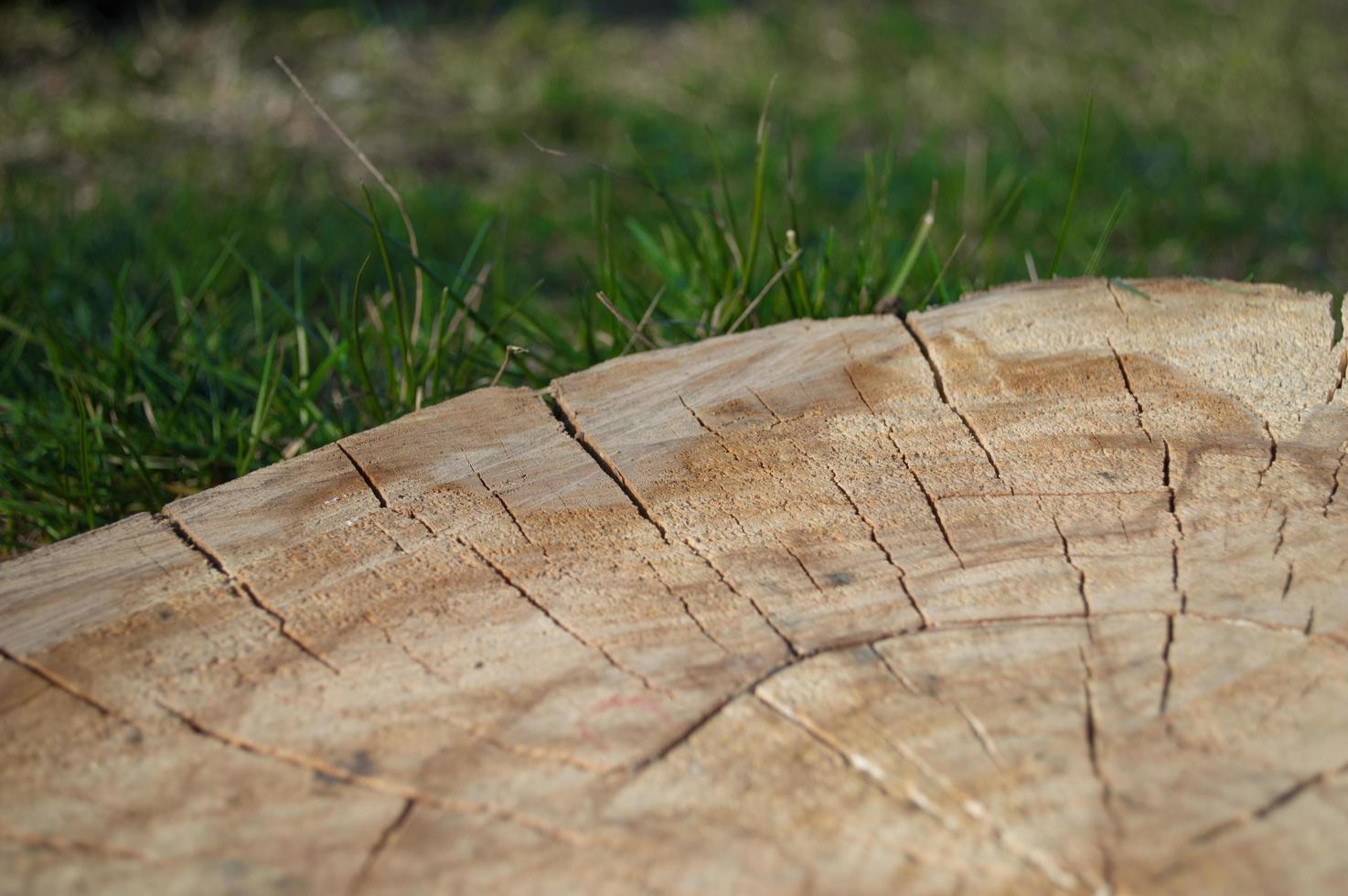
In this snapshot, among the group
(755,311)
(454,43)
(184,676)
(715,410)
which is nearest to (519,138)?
(454,43)

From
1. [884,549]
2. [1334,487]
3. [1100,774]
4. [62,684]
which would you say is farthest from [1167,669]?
[62,684]

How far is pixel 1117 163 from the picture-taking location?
12.9 ft

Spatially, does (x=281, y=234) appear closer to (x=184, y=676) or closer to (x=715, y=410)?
(x=715, y=410)

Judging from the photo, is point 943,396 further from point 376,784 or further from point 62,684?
point 62,684

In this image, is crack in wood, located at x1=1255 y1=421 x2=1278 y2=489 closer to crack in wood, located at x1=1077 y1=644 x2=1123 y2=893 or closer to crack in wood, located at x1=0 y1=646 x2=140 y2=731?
crack in wood, located at x1=1077 y1=644 x2=1123 y2=893

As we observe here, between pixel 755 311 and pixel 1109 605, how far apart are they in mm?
1139

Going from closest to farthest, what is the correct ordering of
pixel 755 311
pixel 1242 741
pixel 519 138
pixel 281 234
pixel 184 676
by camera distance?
pixel 1242 741 < pixel 184 676 < pixel 755 311 < pixel 281 234 < pixel 519 138

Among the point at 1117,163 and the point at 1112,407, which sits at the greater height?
the point at 1112,407

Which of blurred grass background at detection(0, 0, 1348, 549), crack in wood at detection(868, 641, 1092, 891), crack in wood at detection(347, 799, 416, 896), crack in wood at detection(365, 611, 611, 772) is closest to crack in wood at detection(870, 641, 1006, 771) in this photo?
crack in wood at detection(868, 641, 1092, 891)

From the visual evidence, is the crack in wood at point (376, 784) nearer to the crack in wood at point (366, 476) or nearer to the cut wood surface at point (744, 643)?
the cut wood surface at point (744, 643)

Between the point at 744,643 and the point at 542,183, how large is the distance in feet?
10.3

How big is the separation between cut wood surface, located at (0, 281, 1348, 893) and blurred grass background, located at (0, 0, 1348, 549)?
430mm

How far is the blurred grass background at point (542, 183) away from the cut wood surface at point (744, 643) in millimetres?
430

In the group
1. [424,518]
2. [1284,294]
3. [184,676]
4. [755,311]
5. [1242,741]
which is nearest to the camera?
[1242,741]
